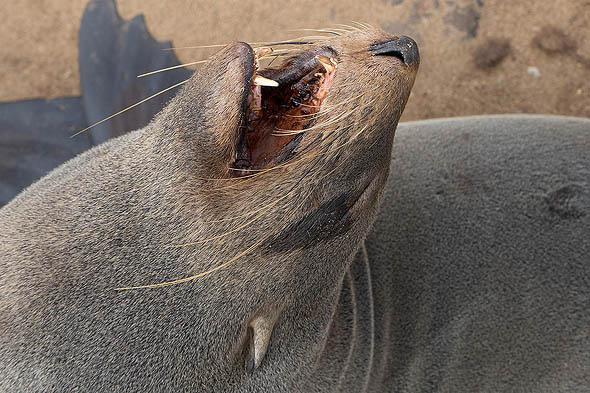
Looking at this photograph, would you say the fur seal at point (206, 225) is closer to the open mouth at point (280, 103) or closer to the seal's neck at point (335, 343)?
the open mouth at point (280, 103)

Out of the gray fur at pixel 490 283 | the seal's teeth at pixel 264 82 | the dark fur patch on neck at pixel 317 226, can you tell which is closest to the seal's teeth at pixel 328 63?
the seal's teeth at pixel 264 82

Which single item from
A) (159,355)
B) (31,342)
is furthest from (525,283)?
(31,342)

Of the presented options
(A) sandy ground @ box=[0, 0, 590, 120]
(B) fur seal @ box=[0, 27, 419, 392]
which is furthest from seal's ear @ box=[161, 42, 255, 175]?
(A) sandy ground @ box=[0, 0, 590, 120]

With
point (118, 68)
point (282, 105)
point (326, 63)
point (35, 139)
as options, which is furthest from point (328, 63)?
point (35, 139)

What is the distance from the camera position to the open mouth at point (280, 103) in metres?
1.45

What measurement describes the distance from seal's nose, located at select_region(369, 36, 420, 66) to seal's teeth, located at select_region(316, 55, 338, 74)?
0.10m

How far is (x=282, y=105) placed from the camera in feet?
5.09

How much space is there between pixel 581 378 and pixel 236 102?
67.7 inches

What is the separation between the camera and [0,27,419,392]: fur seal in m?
1.42

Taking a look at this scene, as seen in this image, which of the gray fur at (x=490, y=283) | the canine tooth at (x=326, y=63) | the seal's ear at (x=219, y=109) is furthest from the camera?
Result: the gray fur at (x=490, y=283)

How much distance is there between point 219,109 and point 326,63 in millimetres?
297

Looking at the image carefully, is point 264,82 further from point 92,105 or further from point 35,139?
point 35,139

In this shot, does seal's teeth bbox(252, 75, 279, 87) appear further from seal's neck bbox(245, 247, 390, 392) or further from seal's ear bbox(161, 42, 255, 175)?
seal's neck bbox(245, 247, 390, 392)

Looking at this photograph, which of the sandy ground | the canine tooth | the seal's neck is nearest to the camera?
the canine tooth
